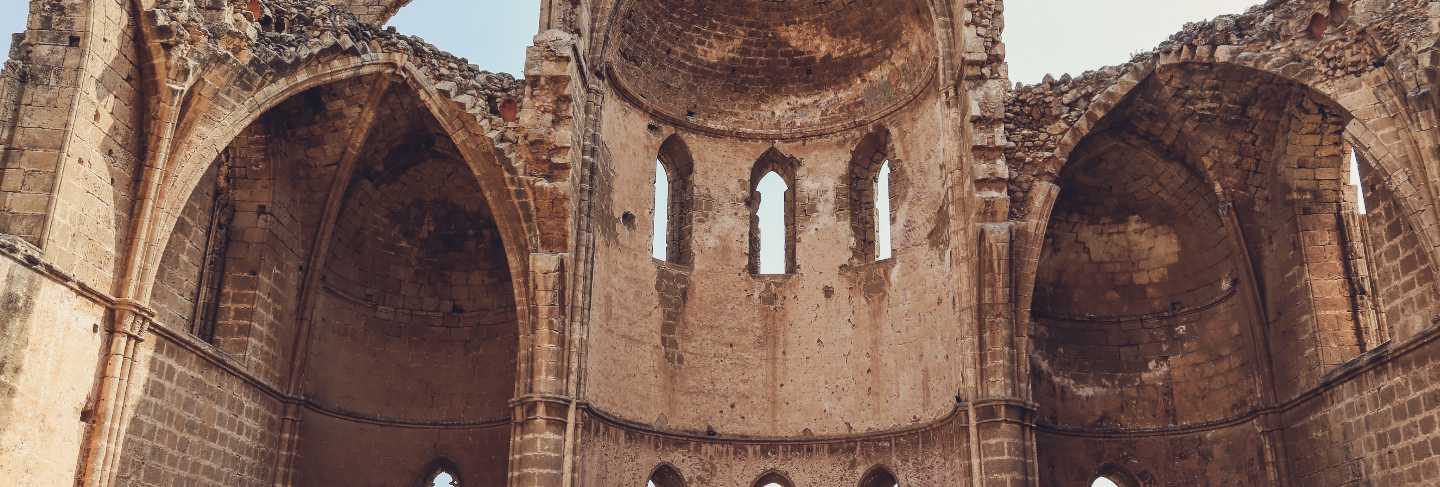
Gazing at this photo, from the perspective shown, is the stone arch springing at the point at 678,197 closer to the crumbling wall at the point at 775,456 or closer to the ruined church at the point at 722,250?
the ruined church at the point at 722,250

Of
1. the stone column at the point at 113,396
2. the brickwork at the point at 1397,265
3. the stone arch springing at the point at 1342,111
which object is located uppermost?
the stone arch springing at the point at 1342,111

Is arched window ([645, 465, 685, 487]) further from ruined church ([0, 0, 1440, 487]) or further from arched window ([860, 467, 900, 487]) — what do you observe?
arched window ([860, 467, 900, 487])

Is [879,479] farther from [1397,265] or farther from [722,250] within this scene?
[1397,265]

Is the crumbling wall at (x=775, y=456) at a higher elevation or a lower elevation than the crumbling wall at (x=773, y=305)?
lower

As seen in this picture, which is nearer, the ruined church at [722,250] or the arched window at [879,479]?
the ruined church at [722,250]

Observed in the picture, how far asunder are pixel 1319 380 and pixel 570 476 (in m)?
8.24

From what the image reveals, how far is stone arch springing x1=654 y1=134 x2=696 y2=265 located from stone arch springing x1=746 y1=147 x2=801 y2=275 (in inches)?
33.5

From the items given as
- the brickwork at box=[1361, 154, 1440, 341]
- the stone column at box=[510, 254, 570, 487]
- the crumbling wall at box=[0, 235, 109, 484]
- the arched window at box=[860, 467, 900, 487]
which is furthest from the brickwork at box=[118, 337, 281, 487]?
the brickwork at box=[1361, 154, 1440, 341]

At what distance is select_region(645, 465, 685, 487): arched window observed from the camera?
1496 cm

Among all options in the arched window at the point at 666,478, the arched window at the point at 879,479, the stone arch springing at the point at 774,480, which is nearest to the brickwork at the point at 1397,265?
the arched window at the point at 879,479

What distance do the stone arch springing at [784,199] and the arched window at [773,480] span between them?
273 centimetres

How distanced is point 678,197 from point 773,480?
13.3ft

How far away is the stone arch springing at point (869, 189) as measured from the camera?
16.1 metres

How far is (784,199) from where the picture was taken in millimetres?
16812
